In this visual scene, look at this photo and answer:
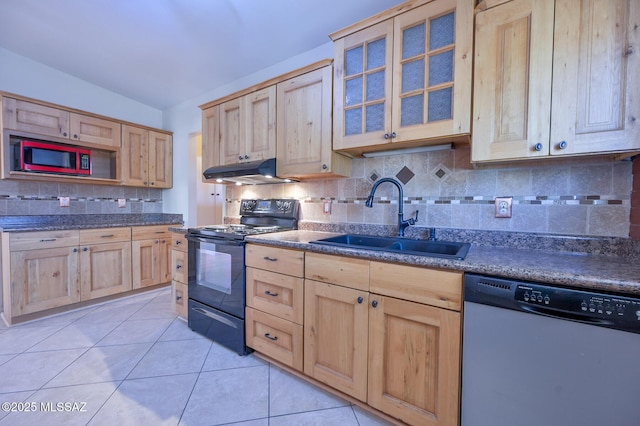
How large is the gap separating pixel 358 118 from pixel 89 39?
2504 millimetres

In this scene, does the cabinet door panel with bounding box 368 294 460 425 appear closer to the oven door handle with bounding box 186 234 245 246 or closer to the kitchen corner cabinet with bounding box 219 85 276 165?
the oven door handle with bounding box 186 234 245 246

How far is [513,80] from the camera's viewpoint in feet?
3.83

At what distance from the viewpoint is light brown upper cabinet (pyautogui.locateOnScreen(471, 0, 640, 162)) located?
3.27 feet

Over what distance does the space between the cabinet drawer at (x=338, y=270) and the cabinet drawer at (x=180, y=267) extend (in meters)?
1.31

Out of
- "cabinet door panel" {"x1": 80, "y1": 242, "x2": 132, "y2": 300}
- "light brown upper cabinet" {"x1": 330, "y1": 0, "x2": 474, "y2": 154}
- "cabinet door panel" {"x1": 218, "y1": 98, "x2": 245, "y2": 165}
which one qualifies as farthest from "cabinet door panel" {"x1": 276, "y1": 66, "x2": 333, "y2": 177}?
"cabinet door panel" {"x1": 80, "y1": 242, "x2": 132, "y2": 300}

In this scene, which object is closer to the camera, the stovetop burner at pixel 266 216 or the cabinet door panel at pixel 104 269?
the stovetop burner at pixel 266 216

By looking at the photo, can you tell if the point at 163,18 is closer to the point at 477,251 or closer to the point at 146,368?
the point at 146,368

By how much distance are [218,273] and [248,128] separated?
1226 millimetres

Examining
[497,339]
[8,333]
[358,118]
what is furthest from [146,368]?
[358,118]

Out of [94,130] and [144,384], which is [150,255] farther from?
[144,384]

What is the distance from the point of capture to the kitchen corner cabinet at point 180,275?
221 centimetres

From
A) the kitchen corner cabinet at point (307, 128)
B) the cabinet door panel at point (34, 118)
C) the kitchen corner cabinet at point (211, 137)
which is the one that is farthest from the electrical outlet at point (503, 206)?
the cabinet door panel at point (34, 118)

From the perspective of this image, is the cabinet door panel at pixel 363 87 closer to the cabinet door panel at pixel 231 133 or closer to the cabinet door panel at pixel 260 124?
the cabinet door panel at pixel 260 124

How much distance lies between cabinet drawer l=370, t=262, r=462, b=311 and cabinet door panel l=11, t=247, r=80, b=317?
9.85ft
